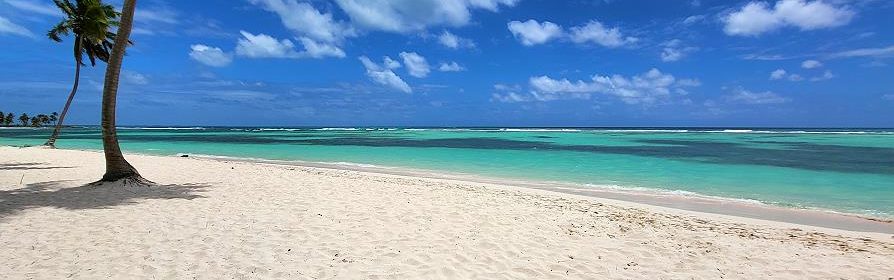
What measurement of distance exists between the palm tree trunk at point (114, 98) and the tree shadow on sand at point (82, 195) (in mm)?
448

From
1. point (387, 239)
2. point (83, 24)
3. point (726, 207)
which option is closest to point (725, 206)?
point (726, 207)

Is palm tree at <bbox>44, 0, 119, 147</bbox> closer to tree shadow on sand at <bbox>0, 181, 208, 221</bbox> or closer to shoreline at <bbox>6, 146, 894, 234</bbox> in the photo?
tree shadow on sand at <bbox>0, 181, 208, 221</bbox>

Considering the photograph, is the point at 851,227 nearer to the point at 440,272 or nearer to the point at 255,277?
the point at 440,272

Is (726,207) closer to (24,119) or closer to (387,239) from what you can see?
(387,239)

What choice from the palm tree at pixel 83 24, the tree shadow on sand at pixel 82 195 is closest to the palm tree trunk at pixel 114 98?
the tree shadow on sand at pixel 82 195

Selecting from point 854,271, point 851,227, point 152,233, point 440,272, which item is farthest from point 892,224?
point 152,233

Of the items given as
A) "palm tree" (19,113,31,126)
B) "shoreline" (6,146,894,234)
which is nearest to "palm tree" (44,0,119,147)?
"shoreline" (6,146,894,234)

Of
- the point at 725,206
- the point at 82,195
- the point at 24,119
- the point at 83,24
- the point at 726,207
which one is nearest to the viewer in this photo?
the point at 82,195

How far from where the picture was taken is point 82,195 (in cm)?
923

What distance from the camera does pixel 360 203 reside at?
9109mm

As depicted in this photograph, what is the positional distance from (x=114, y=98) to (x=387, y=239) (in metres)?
8.44

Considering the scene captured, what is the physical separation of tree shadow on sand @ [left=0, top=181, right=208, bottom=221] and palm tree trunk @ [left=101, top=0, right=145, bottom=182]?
1.47 feet

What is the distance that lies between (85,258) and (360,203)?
4.55m

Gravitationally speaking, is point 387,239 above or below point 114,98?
below
